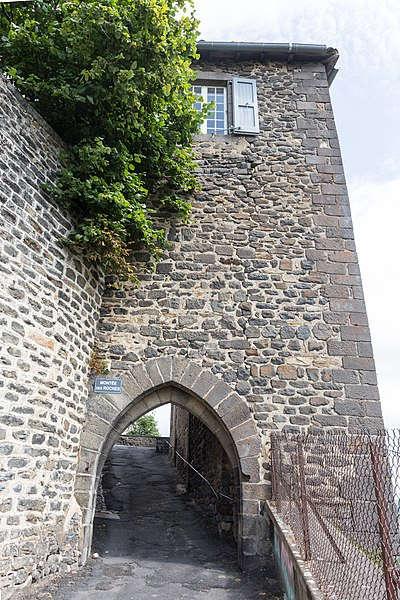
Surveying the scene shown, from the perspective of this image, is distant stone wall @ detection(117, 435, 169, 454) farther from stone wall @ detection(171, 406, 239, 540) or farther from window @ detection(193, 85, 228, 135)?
Result: window @ detection(193, 85, 228, 135)

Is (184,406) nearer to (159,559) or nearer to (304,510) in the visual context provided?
(159,559)

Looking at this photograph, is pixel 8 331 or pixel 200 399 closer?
pixel 8 331

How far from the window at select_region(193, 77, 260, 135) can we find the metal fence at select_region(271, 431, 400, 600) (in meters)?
5.11

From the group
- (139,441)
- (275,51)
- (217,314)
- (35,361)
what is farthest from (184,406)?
(139,441)

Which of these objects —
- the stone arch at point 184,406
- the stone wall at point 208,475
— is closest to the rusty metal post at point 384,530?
the stone arch at point 184,406

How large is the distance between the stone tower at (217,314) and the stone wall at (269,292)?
0.02 meters

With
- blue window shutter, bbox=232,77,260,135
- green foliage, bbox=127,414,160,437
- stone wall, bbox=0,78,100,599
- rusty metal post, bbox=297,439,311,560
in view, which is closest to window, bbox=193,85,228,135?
blue window shutter, bbox=232,77,260,135

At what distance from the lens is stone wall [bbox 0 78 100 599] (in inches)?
166

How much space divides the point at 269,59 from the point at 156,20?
11.9 ft

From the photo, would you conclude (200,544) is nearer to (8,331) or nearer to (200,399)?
(200,399)

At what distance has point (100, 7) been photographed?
536 centimetres

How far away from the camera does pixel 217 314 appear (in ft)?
20.8

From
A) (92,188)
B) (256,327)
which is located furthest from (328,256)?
(92,188)

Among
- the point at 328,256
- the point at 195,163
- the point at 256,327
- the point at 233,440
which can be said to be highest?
the point at 195,163
